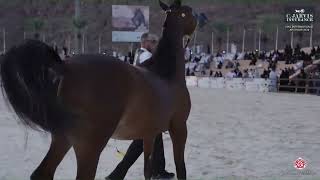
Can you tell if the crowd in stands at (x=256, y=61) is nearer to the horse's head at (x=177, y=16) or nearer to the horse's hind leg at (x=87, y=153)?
the horse's head at (x=177, y=16)

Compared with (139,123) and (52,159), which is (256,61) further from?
(52,159)

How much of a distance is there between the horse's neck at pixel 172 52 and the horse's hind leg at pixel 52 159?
1.52 m

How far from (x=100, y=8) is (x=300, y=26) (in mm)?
A: 94232

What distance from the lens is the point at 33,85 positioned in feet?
13.4

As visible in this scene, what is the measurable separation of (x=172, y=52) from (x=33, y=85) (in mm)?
1974

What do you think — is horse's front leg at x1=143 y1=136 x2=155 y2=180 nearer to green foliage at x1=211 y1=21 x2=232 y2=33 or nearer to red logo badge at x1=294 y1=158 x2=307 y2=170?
red logo badge at x1=294 y1=158 x2=307 y2=170

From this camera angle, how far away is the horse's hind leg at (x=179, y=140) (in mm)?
5461

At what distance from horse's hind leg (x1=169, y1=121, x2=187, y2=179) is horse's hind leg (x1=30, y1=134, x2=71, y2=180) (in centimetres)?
126

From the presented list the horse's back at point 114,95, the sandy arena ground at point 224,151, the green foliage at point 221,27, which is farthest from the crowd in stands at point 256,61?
the green foliage at point 221,27

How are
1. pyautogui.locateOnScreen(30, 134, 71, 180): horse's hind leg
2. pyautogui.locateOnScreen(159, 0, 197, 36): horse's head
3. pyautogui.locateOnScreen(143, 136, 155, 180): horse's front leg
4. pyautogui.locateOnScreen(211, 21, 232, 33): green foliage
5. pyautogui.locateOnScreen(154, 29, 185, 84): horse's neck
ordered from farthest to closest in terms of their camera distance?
pyautogui.locateOnScreen(211, 21, 232, 33): green foliage → pyautogui.locateOnScreen(159, 0, 197, 36): horse's head → pyautogui.locateOnScreen(154, 29, 185, 84): horse's neck → pyautogui.locateOnScreen(143, 136, 155, 180): horse's front leg → pyautogui.locateOnScreen(30, 134, 71, 180): horse's hind leg

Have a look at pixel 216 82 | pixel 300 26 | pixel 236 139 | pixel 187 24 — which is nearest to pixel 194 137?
pixel 236 139

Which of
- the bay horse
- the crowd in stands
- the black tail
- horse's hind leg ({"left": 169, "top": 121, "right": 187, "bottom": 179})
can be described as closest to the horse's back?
the bay horse

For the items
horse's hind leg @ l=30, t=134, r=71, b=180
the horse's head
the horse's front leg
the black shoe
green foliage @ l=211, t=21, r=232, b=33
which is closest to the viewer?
horse's hind leg @ l=30, t=134, r=71, b=180

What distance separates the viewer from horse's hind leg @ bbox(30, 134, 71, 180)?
444 cm
